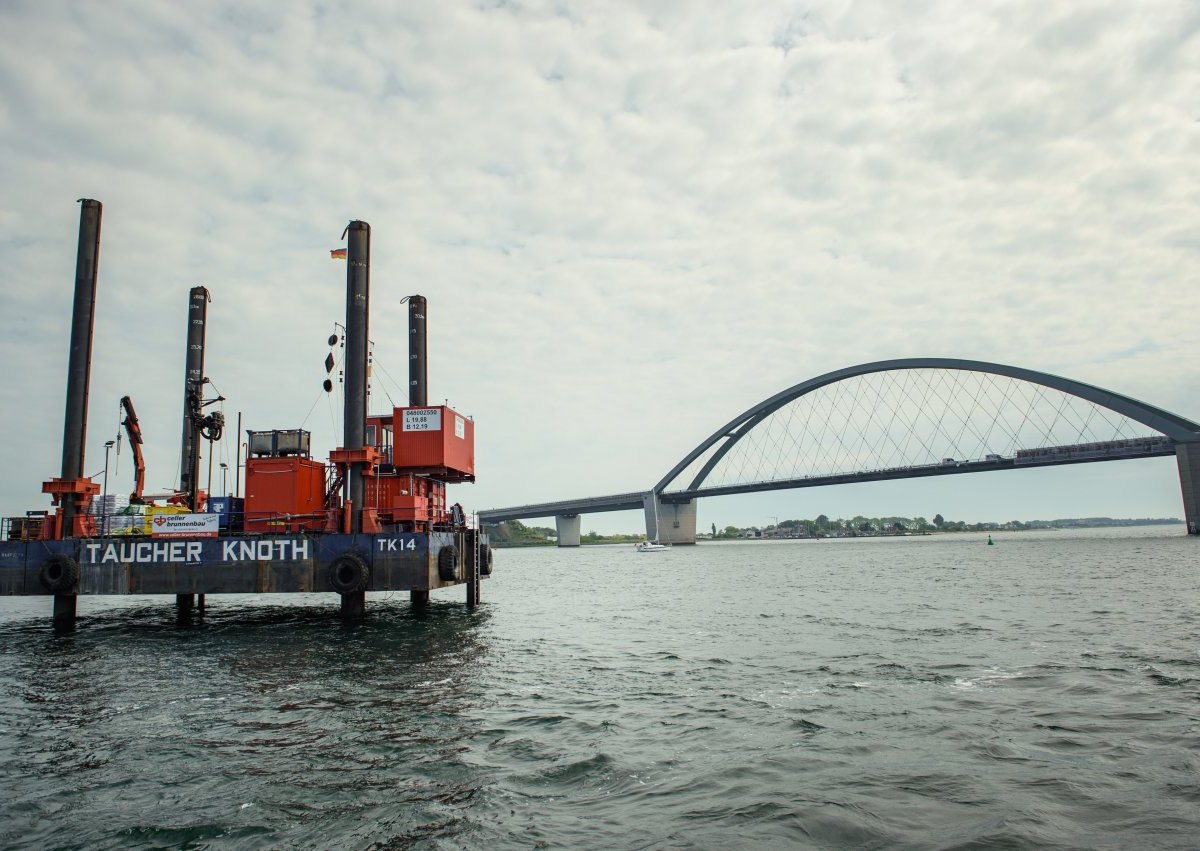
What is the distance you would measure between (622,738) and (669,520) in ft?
453

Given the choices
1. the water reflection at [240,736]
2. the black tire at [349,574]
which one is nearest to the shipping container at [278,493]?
the black tire at [349,574]

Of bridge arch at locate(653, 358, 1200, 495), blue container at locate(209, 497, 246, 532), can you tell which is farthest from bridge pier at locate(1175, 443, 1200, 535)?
blue container at locate(209, 497, 246, 532)

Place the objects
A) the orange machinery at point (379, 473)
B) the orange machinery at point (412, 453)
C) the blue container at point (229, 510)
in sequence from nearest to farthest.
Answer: the orange machinery at point (379, 473), the blue container at point (229, 510), the orange machinery at point (412, 453)

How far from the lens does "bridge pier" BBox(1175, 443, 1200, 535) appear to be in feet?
297

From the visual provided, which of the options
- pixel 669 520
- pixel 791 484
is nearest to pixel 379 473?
pixel 791 484

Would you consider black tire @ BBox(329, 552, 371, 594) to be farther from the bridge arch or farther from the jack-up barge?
the bridge arch

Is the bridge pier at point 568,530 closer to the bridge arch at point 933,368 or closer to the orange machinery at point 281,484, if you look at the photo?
the bridge arch at point 933,368

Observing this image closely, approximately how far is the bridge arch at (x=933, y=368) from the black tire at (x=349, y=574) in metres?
104

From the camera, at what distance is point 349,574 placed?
25.1 metres

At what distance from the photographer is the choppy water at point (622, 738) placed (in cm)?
793

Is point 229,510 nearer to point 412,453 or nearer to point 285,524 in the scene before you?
point 285,524

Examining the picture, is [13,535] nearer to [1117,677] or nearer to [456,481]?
[456,481]

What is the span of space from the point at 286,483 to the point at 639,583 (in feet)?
97.7

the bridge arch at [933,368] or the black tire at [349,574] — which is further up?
the bridge arch at [933,368]
